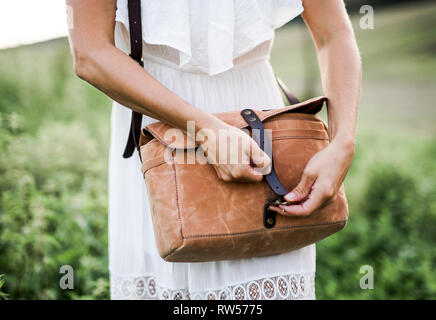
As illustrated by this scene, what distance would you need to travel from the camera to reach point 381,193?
13.5 ft

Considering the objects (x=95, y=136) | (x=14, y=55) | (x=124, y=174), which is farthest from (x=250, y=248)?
(x=14, y=55)

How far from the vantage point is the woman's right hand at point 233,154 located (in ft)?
3.71

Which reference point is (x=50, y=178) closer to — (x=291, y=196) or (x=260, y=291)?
(x=260, y=291)

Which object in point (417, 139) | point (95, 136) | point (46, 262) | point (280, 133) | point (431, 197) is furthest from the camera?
point (417, 139)

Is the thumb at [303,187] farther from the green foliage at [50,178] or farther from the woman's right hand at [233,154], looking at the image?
the green foliage at [50,178]

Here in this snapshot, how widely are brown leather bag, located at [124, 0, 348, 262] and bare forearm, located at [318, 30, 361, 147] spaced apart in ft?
0.23

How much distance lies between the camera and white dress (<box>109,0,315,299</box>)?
4.23ft

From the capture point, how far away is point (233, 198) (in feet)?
3.89

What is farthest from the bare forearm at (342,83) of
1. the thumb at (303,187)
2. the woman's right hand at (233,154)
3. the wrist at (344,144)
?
the woman's right hand at (233,154)

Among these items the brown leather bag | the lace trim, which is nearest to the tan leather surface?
the brown leather bag

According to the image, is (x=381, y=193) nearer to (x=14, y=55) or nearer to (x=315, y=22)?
(x=315, y=22)

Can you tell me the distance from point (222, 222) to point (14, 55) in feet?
13.4

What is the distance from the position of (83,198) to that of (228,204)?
2312mm

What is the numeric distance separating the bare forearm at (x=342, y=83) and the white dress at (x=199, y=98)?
19cm
